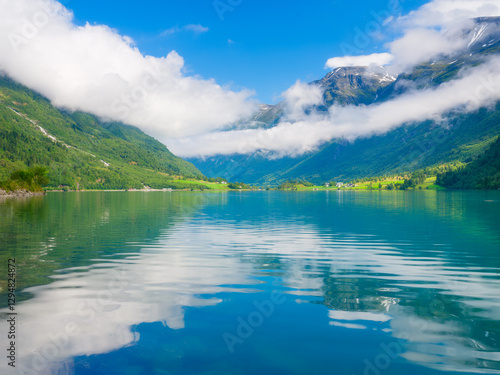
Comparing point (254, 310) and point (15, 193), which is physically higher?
point (15, 193)

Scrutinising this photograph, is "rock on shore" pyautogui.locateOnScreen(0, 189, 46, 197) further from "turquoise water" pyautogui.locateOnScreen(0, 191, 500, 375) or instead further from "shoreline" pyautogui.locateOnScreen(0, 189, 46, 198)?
"turquoise water" pyautogui.locateOnScreen(0, 191, 500, 375)

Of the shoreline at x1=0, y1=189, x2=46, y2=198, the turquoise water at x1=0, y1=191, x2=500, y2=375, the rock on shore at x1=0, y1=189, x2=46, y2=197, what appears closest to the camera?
the turquoise water at x1=0, y1=191, x2=500, y2=375

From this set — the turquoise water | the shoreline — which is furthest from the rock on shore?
the turquoise water

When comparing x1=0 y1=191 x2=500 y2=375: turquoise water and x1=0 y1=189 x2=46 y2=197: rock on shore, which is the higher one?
x1=0 y1=189 x2=46 y2=197: rock on shore

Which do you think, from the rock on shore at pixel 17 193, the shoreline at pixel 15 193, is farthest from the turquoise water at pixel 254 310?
the rock on shore at pixel 17 193

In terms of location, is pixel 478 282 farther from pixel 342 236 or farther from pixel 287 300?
pixel 342 236

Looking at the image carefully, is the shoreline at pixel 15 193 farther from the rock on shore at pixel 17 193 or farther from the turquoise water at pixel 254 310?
the turquoise water at pixel 254 310

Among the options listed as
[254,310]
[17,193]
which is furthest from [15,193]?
[254,310]

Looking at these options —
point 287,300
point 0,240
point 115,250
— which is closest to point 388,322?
point 287,300

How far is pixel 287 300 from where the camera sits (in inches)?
728

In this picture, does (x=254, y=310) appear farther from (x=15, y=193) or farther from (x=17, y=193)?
(x=17, y=193)

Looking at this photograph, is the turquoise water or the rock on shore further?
the rock on shore

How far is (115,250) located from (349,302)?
2382 centimetres

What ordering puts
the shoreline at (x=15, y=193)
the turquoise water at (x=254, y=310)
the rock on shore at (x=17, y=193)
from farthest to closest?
the rock on shore at (x=17, y=193) < the shoreline at (x=15, y=193) < the turquoise water at (x=254, y=310)
